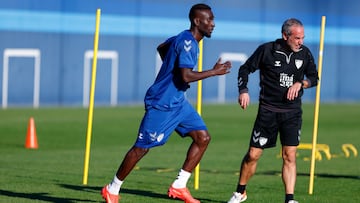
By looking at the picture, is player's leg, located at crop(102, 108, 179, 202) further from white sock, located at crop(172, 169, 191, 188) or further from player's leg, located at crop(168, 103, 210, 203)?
white sock, located at crop(172, 169, 191, 188)

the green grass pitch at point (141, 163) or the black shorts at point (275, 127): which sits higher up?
the black shorts at point (275, 127)

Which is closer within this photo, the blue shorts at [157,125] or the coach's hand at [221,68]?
the coach's hand at [221,68]

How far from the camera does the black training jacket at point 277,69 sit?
11.7 meters

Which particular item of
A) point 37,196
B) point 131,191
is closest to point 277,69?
point 131,191

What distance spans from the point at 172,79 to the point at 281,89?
1.38 m

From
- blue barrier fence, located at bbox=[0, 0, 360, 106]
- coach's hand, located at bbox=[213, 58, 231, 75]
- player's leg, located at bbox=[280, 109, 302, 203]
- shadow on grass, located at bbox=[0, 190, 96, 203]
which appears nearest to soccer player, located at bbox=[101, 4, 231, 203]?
coach's hand, located at bbox=[213, 58, 231, 75]

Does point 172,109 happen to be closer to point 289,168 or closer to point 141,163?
point 289,168

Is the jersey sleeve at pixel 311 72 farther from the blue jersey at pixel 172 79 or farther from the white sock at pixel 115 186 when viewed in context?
the white sock at pixel 115 186

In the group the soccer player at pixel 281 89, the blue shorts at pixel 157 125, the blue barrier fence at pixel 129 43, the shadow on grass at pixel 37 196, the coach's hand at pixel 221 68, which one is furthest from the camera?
the blue barrier fence at pixel 129 43

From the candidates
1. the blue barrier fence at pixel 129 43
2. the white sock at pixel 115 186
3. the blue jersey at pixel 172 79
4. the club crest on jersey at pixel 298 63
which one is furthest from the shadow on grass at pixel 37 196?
the blue barrier fence at pixel 129 43

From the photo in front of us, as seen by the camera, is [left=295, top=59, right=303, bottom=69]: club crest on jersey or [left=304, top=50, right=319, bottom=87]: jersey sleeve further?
[left=304, top=50, right=319, bottom=87]: jersey sleeve

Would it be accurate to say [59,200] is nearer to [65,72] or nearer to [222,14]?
[65,72]

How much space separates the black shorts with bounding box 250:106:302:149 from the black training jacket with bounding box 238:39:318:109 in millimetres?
97

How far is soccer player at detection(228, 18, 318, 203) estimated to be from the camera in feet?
38.4
